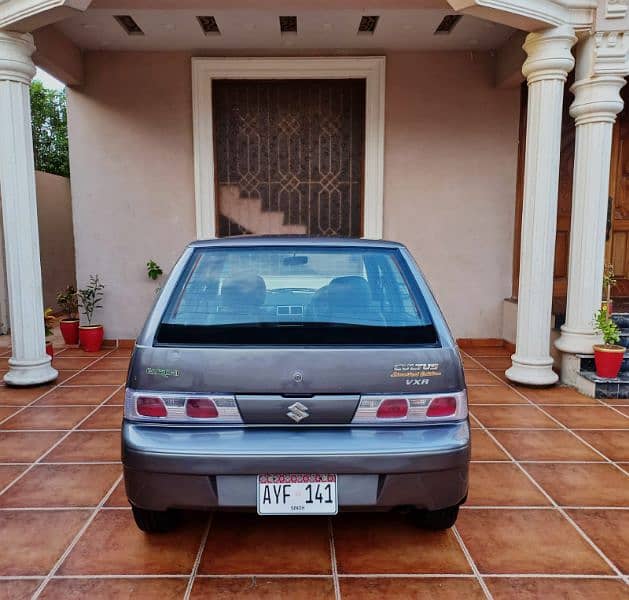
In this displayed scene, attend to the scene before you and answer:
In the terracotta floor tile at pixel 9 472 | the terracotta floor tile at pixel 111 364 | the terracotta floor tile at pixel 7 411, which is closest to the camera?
the terracotta floor tile at pixel 9 472

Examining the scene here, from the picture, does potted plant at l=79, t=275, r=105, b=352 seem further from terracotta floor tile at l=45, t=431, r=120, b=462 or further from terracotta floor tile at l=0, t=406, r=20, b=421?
terracotta floor tile at l=45, t=431, r=120, b=462

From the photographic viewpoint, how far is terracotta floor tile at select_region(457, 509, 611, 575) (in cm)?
223

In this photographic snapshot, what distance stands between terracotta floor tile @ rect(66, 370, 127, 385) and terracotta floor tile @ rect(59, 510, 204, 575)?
102 inches

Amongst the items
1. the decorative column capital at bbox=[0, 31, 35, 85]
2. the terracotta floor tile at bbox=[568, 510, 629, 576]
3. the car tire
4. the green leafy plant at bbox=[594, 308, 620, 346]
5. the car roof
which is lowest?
the terracotta floor tile at bbox=[568, 510, 629, 576]

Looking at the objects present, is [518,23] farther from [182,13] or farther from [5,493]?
[5,493]

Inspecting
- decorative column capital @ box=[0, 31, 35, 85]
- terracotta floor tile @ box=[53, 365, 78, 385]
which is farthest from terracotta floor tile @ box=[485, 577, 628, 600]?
decorative column capital @ box=[0, 31, 35, 85]

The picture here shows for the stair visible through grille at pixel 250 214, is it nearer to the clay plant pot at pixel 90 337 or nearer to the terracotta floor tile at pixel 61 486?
the clay plant pot at pixel 90 337

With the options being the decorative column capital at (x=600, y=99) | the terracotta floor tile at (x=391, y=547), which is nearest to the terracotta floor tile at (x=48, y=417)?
the terracotta floor tile at (x=391, y=547)

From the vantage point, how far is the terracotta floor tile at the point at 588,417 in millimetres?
3906

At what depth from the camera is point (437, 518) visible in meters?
2.41

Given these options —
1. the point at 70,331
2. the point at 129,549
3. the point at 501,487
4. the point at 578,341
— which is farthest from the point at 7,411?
the point at 578,341

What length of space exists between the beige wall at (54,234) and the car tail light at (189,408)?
747 cm

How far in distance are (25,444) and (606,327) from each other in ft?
15.0

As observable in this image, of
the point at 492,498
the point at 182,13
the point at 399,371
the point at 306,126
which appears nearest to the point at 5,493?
the point at 399,371
